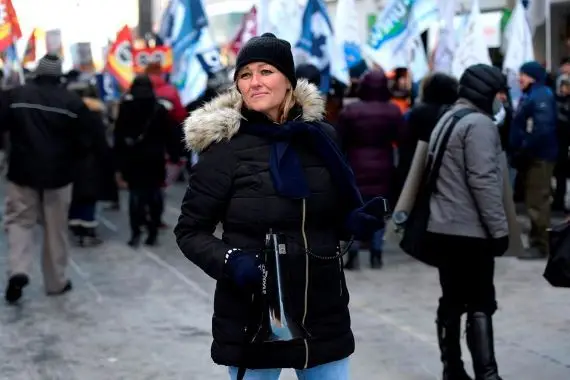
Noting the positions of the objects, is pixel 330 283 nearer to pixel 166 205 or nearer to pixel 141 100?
pixel 141 100

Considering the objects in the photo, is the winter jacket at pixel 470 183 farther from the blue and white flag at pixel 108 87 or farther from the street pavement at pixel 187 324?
the blue and white flag at pixel 108 87

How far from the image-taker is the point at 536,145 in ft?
36.9

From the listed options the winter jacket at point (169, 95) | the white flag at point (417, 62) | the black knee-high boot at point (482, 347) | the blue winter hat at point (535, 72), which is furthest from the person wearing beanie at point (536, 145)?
the black knee-high boot at point (482, 347)

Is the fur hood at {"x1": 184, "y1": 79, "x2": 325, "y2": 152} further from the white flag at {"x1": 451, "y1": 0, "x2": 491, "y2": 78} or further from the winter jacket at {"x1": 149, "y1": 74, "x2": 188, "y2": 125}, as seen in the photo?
the winter jacket at {"x1": 149, "y1": 74, "x2": 188, "y2": 125}

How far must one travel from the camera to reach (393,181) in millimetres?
10984

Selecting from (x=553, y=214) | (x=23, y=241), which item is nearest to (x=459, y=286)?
(x=23, y=241)

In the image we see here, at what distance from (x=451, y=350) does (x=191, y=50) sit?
9635 mm

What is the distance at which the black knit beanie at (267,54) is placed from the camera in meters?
4.00

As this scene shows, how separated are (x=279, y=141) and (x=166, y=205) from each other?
40.3ft

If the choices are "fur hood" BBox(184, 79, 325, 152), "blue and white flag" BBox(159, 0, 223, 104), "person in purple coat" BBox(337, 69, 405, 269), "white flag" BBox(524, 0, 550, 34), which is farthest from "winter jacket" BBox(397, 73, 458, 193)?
"white flag" BBox(524, 0, 550, 34)

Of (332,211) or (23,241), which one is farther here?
(23,241)

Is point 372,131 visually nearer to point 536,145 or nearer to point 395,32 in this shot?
point 536,145

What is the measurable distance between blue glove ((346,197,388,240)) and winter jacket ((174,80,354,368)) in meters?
0.08

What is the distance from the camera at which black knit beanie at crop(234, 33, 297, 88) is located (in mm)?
4004
